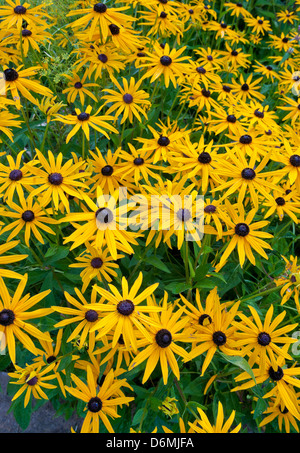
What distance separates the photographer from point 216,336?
1243mm

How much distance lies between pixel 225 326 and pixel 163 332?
0.87ft

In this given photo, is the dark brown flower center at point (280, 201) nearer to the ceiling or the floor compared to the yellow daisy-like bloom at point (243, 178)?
nearer to the ceiling

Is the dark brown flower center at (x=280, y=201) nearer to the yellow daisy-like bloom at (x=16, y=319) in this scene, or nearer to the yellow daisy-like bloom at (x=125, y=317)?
the yellow daisy-like bloom at (x=125, y=317)

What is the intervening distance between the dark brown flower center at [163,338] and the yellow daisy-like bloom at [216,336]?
13 cm

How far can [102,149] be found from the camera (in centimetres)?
199

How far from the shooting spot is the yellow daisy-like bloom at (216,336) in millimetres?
1237

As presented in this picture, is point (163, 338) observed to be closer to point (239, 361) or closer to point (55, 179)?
point (239, 361)

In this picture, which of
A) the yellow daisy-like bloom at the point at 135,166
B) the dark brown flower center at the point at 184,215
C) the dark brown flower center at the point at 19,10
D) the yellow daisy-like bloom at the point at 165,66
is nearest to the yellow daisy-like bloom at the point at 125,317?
the dark brown flower center at the point at 184,215

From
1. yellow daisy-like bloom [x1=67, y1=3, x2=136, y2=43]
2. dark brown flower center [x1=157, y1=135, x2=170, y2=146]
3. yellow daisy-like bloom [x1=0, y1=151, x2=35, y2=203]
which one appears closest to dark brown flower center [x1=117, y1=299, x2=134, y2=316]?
yellow daisy-like bloom [x1=0, y1=151, x2=35, y2=203]

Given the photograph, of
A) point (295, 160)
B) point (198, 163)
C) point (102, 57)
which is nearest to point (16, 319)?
point (198, 163)

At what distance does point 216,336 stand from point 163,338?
0.22m

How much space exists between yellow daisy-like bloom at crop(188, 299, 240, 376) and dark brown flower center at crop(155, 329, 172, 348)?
0.13m

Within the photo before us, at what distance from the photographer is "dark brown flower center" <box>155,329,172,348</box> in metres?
1.11
